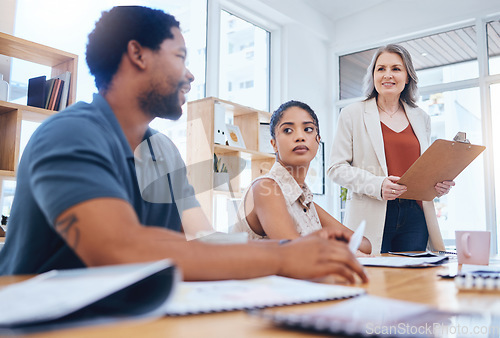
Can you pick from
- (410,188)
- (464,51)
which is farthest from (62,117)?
(464,51)

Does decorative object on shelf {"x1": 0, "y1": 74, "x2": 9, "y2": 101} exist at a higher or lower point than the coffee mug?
higher

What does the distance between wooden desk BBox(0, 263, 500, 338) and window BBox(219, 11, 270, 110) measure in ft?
13.3

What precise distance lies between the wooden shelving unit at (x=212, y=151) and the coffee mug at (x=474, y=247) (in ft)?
8.32

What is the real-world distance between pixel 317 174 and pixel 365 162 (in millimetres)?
3360

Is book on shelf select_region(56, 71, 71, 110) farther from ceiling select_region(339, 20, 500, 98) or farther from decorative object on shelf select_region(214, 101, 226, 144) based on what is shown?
ceiling select_region(339, 20, 500, 98)

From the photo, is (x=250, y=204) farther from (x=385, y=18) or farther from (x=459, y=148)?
(x=385, y=18)

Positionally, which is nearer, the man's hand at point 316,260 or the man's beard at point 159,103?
the man's hand at point 316,260

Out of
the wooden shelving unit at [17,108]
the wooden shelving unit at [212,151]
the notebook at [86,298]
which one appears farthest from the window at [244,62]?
the notebook at [86,298]

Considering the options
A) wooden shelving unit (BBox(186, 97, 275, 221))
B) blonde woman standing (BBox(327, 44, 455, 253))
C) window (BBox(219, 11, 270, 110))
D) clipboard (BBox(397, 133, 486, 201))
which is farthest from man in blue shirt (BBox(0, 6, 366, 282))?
window (BBox(219, 11, 270, 110))

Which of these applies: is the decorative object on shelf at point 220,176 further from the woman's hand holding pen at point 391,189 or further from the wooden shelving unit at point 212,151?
the woman's hand holding pen at point 391,189

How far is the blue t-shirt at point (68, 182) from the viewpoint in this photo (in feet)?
2.04

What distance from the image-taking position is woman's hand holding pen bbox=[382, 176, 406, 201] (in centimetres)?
188

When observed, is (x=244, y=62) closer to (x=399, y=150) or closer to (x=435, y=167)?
(x=399, y=150)

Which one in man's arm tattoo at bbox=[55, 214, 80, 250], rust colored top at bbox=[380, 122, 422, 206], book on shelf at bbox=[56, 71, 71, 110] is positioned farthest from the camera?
book on shelf at bbox=[56, 71, 71, 110]
